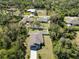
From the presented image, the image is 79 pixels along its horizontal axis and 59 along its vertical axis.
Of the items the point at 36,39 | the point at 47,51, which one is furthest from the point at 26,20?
the point at 47,51

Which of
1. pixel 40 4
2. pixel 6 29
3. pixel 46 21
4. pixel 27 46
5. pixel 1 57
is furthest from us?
pixel 40 4

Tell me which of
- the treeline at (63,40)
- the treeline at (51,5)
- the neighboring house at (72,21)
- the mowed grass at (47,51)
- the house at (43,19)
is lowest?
the mowed grass at (47,51)

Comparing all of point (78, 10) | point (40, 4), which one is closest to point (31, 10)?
point (40, 4)

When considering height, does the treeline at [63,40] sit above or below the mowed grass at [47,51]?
above

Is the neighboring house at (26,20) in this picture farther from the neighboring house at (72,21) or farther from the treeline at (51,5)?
the neighboring house at (72,21)

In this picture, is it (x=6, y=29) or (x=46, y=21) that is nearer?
(x=6, y=29)

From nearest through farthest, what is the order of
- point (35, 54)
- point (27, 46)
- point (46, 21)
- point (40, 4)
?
point (35, 54) < point (27, 46) < point (46, 21) < point (40, 4)

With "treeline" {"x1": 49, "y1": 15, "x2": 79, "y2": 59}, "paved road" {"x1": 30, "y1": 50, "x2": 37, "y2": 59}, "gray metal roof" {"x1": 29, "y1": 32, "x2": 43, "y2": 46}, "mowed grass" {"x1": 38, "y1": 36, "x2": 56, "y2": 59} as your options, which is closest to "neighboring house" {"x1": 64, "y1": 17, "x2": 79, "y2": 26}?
"treeline" {"x1": 49, "y1": 15, "x2": 79, "y2": 59}

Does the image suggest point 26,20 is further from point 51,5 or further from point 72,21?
point 51,5

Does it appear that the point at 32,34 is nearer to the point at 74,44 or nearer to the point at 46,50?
the point at 46,50

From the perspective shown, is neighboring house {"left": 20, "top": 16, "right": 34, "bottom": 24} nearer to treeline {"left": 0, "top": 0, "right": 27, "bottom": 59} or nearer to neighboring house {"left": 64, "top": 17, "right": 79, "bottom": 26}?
treeline {"left": 0, "top": 0, "right": 27, "bottom": 59}

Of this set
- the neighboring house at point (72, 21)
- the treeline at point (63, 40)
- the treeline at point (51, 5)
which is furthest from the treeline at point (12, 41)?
the treeline at point (51, 5)
